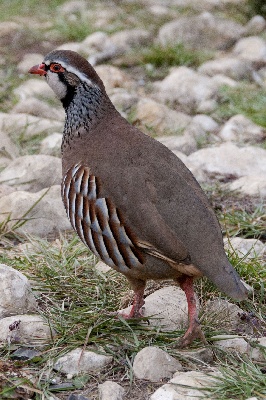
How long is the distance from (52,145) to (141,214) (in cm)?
285

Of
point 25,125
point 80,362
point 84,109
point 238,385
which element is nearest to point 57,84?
point 84,109

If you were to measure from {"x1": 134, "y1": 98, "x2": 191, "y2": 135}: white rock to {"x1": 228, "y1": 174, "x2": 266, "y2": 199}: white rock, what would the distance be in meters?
1.08

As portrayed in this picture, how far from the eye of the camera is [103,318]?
12.9ft

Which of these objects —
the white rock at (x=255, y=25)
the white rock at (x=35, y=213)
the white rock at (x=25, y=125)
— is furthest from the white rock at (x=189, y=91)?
the white rock at (x=35, y=213)

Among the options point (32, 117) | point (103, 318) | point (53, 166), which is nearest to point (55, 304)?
point (103, 318)

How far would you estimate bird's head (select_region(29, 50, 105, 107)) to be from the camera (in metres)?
4.38

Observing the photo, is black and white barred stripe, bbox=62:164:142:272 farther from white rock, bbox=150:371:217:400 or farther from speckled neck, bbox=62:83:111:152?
white rock, bbox=150:371:217:400

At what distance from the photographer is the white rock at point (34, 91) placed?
300 inches

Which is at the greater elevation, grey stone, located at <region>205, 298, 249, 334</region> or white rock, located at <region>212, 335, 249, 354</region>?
white rock, located at <region>212, 335, 249, 354</region>

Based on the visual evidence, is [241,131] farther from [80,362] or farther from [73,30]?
[80,362]

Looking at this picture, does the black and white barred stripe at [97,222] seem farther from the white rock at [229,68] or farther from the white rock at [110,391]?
the white rock at [229,68]

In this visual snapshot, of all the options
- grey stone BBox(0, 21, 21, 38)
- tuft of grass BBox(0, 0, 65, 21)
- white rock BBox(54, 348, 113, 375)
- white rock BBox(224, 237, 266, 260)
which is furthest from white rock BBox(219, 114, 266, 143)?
tuft of grass BBox(0, 0, 65, 21)

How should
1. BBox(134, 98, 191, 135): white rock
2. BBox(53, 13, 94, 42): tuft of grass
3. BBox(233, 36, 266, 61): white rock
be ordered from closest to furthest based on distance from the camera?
BBox(134, 98, 191, 135): white rock
BBox(233, 36, 266, 61): white rock
BBox(53, 13, 94, 42): tuft of grass

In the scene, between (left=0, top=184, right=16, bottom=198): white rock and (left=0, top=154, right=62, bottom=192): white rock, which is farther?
(left=0, top=154, right=62, bottom=192): white rock
